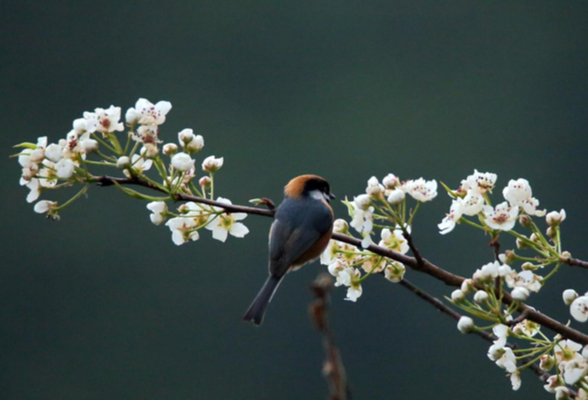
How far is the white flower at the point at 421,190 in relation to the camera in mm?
2562

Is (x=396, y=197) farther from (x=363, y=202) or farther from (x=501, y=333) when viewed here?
(x=501, y=333)

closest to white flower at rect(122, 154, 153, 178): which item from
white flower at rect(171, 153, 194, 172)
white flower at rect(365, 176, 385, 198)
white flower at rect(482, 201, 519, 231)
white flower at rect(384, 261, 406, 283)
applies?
white flower at rect(171, 153, 194, 172)

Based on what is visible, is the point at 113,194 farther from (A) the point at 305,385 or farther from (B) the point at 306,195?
(B) the point at 306,195

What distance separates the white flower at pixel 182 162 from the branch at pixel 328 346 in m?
0.98

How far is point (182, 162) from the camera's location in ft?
8.39

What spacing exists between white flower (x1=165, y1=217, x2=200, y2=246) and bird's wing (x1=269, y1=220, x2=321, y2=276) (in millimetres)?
546

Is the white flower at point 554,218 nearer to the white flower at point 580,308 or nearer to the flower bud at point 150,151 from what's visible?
the white flower at point 580,308

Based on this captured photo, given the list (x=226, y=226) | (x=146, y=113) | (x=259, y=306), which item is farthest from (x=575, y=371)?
(x=146, y=113)

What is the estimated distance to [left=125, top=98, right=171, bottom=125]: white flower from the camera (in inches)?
104

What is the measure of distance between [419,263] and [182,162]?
2.47ft

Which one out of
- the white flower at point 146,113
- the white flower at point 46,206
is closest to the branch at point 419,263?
the white flower at point 146,113

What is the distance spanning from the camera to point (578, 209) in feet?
108

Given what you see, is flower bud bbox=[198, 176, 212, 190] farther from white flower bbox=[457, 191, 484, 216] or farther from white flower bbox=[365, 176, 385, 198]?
white flower bbox=[457, 191, 484, 216]

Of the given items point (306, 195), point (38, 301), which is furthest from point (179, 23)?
point (306, 195)
